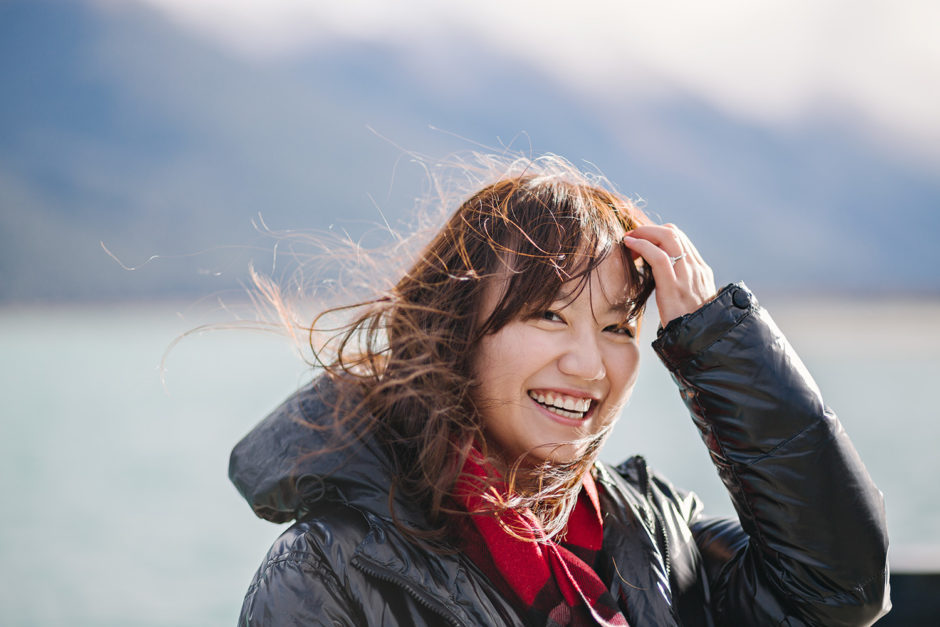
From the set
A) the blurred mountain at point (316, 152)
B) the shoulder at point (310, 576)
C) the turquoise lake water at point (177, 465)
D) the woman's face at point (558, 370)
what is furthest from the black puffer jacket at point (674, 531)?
the blurred mountain at point (316, 152)

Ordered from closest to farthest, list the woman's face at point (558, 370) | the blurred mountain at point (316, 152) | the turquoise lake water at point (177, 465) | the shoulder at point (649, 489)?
the woman's face at point (558, 370) → the shoulder at point (649, 489) → the turquoise lake water at point (177, 465) → the blurred mountain at point (316, 152)

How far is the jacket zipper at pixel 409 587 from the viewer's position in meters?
1.33

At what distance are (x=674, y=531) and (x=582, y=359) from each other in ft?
1.71

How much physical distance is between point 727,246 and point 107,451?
6058 centimetres

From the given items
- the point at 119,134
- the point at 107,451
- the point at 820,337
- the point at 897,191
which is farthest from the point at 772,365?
the point at 897,191

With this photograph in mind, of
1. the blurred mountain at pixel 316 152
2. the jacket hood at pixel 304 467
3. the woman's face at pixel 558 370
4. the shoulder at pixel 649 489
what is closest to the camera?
the jacket hood at pixel 304 467

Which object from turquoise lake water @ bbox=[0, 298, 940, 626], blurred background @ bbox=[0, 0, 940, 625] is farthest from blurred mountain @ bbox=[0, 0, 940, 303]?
turquoise lake water @ bbox=[0, 298, 940, 626]

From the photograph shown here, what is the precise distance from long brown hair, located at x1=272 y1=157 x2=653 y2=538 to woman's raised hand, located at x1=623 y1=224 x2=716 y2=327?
55 millimetres

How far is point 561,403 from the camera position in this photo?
1.55m

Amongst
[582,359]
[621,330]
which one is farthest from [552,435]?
[621,330]

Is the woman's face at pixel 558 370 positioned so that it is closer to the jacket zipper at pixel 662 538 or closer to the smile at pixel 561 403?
the smile at pixel 561 403

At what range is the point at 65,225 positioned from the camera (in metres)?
54.9

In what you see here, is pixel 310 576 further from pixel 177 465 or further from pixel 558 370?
pixel 177 465

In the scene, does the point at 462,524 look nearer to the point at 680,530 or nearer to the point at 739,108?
the point at 680,530
